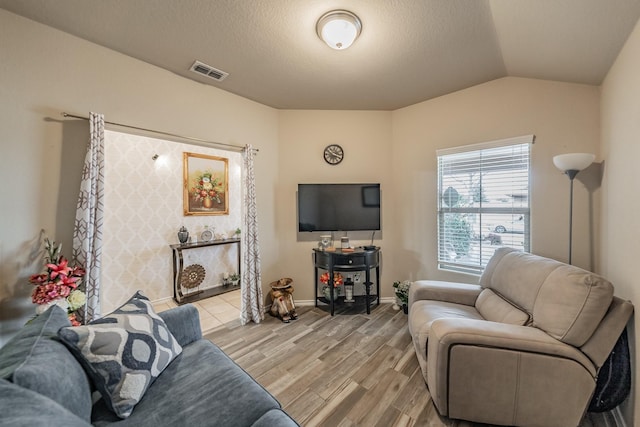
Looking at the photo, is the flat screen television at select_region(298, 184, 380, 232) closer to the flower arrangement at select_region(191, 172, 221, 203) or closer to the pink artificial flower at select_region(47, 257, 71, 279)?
the flower arrangement at select_region(191, 172, 221, 203)

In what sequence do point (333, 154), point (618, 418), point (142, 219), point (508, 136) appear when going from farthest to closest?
point (142, 219) < point (333, 154) < point (508, 136) < point (618, 418)

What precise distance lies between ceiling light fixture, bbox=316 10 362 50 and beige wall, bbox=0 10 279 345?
1.62 meters

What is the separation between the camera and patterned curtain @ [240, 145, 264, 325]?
2830 mm

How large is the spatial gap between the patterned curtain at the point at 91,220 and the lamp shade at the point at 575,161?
358 centimetres

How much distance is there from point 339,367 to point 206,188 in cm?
322

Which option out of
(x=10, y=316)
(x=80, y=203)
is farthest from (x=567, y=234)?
(x=10, y=316)

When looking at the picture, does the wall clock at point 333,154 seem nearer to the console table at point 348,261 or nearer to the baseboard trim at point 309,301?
the console table at point 348,261

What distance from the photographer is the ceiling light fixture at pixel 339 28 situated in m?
1.65

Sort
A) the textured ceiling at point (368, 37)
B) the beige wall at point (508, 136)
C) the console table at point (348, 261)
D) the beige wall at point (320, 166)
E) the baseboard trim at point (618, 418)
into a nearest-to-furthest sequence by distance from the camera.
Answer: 1. the baseboard trim at point (618, 418)
2. the textured ceiling at point (368, 37)
3. the beige wall at point (508, 136)
4. the console table at point (348, 261)
5. the beige wall at point (320, 166)

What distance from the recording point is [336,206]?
3133 mm

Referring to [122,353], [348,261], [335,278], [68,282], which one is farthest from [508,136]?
[68,282]

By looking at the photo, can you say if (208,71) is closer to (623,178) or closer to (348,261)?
(348,261)

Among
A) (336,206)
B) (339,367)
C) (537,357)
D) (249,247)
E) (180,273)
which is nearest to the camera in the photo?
(537,357)

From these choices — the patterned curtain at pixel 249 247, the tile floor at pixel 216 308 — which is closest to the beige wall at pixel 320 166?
the patterned curtain at pixel 249 247
